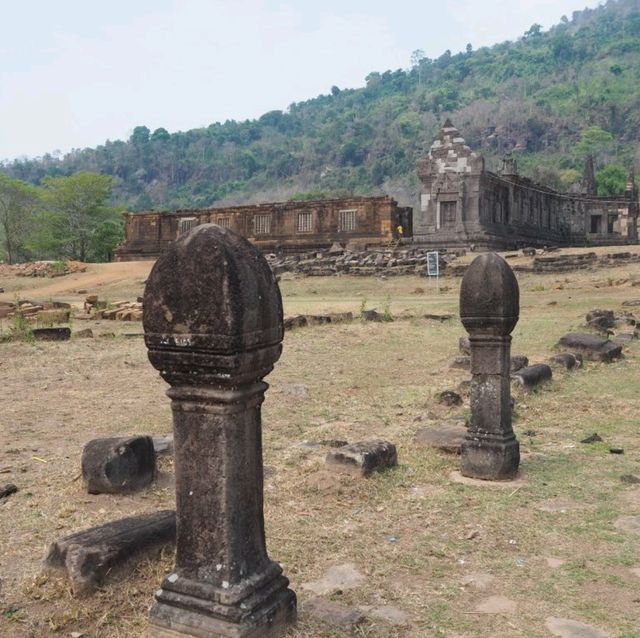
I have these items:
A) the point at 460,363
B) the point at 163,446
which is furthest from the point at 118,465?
the point at 460,363

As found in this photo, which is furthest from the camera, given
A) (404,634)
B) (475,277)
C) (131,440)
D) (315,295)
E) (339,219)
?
(339,219)

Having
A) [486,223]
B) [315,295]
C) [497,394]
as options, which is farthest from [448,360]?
[486,223]

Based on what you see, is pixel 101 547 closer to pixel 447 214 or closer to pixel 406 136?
pixel 447 214

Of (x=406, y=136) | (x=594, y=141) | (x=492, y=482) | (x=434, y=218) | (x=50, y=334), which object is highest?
(x=406, y=136)

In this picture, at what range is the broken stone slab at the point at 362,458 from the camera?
550 centimetres

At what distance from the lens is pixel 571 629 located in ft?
10.9

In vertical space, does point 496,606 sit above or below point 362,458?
below

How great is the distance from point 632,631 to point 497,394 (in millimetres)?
2598

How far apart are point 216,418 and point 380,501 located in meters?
2.58

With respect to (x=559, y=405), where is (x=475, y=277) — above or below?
above

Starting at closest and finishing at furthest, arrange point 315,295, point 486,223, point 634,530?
point 634,530 < point 315,295 < point 486,223

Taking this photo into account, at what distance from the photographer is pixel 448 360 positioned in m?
11.5

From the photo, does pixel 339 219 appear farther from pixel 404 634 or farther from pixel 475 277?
pixel 404 634

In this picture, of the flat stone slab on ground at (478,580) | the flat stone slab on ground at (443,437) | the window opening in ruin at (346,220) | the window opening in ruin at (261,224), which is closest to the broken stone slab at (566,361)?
the flat stone slab on ground at (443,437)
